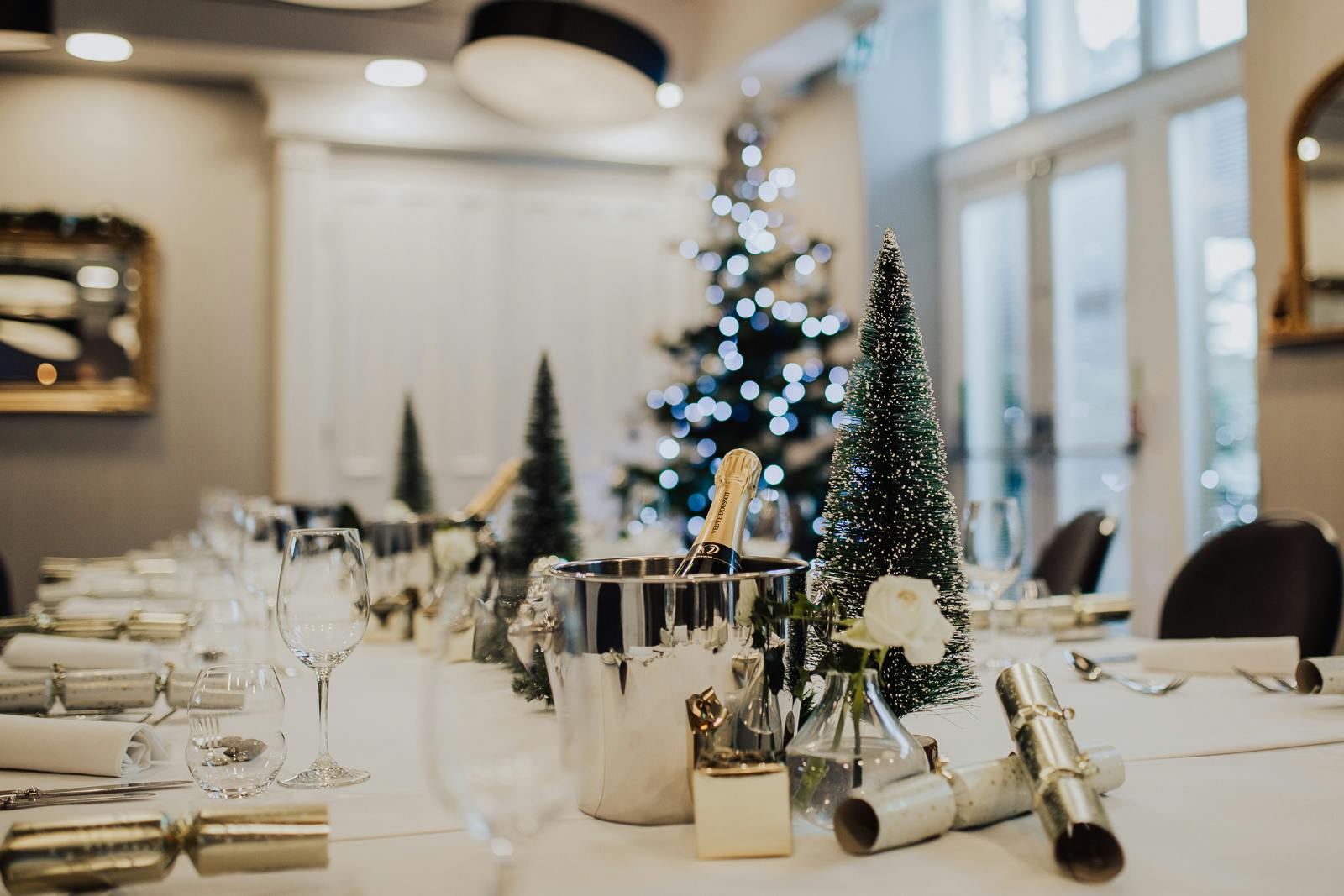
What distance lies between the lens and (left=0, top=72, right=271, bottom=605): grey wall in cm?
499

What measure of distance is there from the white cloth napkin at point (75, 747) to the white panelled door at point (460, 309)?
4340mm

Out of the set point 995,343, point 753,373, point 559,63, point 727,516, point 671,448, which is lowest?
point 727,516

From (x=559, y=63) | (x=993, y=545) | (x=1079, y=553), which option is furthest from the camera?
(x=559, y=63)

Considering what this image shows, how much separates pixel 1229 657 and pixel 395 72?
15.1 feet

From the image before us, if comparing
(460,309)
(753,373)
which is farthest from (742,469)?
(460,309)

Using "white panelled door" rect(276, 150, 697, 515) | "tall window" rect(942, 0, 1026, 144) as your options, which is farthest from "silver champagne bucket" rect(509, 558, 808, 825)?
"white panelled door" rect(276, 150, 697, 515)

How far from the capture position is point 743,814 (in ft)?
2.38

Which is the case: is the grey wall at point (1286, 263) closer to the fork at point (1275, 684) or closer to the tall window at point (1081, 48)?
the tall window at point (1081, 48)

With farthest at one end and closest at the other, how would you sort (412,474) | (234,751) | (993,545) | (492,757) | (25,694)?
(412,474)
(993,545)
(25,694)
(234,751)
(492,757)

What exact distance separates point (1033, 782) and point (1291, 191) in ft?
8.66

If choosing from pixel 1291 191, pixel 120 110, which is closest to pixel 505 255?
pixel 120 110

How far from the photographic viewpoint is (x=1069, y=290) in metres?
4.40

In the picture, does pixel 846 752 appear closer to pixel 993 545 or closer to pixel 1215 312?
pixel 993 545

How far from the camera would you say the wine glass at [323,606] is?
94 cm
